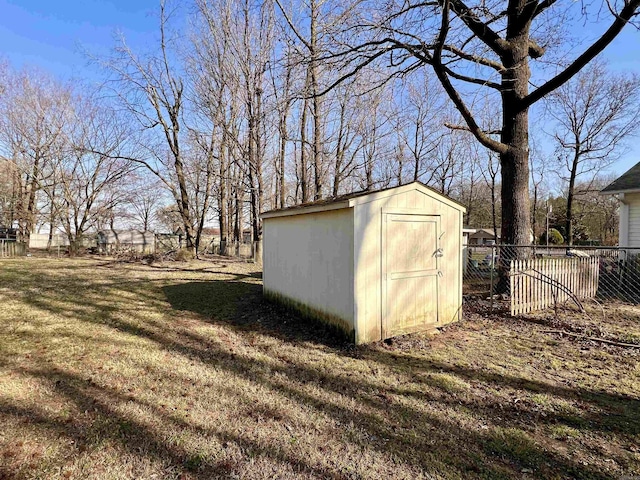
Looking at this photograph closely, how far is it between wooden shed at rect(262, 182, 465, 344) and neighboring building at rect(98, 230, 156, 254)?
19.3 metres

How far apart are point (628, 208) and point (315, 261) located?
1113 cm

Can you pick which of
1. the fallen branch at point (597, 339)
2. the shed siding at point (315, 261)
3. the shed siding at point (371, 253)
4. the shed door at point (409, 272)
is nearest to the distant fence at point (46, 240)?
the shed siding at point (315, 261)

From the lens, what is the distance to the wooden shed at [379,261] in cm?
446

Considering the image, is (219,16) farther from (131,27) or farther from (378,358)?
(378,358)

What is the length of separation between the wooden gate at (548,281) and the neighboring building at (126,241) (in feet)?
70.0

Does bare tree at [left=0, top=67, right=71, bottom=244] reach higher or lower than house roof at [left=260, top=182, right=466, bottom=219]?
higher

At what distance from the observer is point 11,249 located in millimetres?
15984

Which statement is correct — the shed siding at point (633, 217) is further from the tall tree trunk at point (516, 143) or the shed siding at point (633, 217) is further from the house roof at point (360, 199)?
the house roof at point (360, 199)

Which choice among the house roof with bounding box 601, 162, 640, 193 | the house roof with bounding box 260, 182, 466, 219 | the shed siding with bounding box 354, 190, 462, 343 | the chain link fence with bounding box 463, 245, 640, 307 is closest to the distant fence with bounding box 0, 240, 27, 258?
the house roof with bounding box 260, 182, 466, 219

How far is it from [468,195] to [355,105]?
2540 cm

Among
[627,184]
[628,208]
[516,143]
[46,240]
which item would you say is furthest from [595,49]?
[46,240]

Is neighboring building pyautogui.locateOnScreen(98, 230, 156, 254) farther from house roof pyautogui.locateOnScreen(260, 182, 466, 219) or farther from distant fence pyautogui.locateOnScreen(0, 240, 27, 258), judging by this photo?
house roof pyautogui.locateOnScreen(260, 182, 466, 219)

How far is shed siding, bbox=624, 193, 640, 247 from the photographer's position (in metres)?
10.0

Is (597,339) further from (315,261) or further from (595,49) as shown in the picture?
(595,49)
